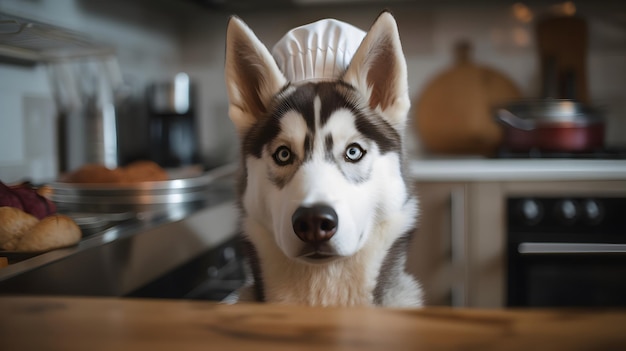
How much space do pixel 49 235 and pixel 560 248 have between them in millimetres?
994

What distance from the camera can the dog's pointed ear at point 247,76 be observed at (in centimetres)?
42

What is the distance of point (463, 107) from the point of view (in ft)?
4.86

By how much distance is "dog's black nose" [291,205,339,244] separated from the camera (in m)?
0.38

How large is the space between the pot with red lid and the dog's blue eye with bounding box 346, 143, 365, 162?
0.96 meters

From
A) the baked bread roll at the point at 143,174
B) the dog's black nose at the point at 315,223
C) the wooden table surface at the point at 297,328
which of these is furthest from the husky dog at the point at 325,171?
the baked bread roll at the point at 143,174

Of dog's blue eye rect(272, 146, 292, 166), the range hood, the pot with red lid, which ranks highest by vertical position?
the range hood

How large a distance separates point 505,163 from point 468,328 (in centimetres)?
102

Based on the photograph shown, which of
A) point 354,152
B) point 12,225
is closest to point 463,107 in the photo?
point 354,152

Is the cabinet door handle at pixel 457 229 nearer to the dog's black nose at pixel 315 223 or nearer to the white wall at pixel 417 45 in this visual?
the white wall at pixel 417 45

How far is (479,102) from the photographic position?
1.47 m

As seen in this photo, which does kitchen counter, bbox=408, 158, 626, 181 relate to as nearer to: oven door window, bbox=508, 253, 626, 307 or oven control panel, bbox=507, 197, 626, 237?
oven control panel, bbox=507, 197, 626, 237

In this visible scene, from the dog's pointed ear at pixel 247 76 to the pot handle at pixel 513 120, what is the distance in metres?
0.98

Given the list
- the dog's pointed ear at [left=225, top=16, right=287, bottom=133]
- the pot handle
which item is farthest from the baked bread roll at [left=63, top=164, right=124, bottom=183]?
the pot handle

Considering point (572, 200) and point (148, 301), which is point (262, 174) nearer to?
point (148, 301)
